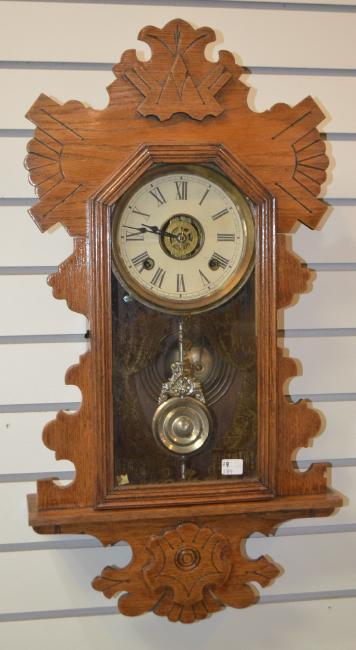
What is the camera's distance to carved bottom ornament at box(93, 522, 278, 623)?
3.55 feet

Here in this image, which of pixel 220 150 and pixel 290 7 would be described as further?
pixel 290 7

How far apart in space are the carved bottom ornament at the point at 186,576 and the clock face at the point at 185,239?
322 mm

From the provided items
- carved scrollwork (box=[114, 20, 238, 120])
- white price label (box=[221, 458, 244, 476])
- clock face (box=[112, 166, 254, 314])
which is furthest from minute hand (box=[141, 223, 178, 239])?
white price label (box=[221, 458, 244, 476])

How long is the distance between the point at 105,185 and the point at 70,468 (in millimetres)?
477

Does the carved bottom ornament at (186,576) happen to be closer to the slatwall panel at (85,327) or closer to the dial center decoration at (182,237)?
the slatwall panel at (85,327)

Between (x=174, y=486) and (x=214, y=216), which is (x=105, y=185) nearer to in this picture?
(x=214, y=216)

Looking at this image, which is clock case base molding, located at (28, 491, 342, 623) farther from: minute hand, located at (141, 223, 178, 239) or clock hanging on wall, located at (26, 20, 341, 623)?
minute hand, located at (141, 223, 178, 239)

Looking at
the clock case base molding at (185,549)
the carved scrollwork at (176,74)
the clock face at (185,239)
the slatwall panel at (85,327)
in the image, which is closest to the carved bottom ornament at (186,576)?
the clock case base molding at (185,549)

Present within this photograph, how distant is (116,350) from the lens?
106 centimetres

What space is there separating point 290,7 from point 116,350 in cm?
66

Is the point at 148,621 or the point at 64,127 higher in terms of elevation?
the point at 64,127

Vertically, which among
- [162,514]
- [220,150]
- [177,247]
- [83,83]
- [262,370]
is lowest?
[162,514]

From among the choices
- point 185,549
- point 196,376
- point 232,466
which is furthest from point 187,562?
point 196,376

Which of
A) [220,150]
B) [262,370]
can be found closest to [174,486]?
[262,370]
